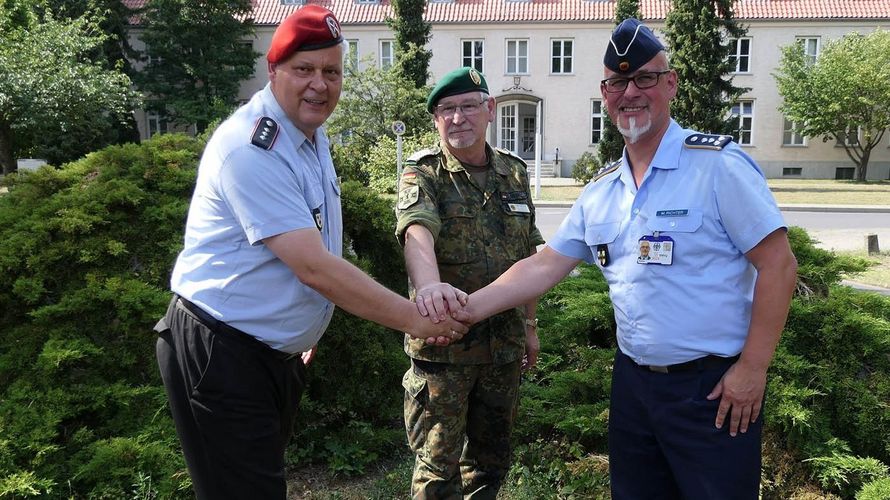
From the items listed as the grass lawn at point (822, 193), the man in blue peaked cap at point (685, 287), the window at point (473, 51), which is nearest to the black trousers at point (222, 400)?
the man in blue peaked cap at point (685, 287)

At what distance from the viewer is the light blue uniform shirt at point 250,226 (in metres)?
2.09

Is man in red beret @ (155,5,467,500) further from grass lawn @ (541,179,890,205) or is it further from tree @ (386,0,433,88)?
tree @ (386,0,433,88)

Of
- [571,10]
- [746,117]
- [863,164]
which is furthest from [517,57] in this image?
[863,164]

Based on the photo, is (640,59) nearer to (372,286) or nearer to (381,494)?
(372,286)

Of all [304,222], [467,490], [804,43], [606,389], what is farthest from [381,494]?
[804,43]

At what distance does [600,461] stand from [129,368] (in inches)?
104

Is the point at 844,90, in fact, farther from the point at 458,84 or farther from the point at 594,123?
the point at 458,84

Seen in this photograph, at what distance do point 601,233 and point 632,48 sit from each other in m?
0.66

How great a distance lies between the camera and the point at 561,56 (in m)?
33.6

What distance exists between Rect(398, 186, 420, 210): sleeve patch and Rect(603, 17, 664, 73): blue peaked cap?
3.32ft

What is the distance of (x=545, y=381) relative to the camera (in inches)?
181

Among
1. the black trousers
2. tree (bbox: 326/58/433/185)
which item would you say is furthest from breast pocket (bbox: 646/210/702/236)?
tree (bbox: 326/58/433/185)

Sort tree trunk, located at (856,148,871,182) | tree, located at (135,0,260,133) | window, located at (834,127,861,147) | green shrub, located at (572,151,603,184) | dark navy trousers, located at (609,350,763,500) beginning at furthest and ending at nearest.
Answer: tree, located at (135,0,260,133) → window, located at (834,127,861,147) → tree trunk, located at (856,148,871,182) → green shrub, located at (572,151,603,184) → dark navy trousers, located at (609,350,763,500)

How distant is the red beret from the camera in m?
2.21
